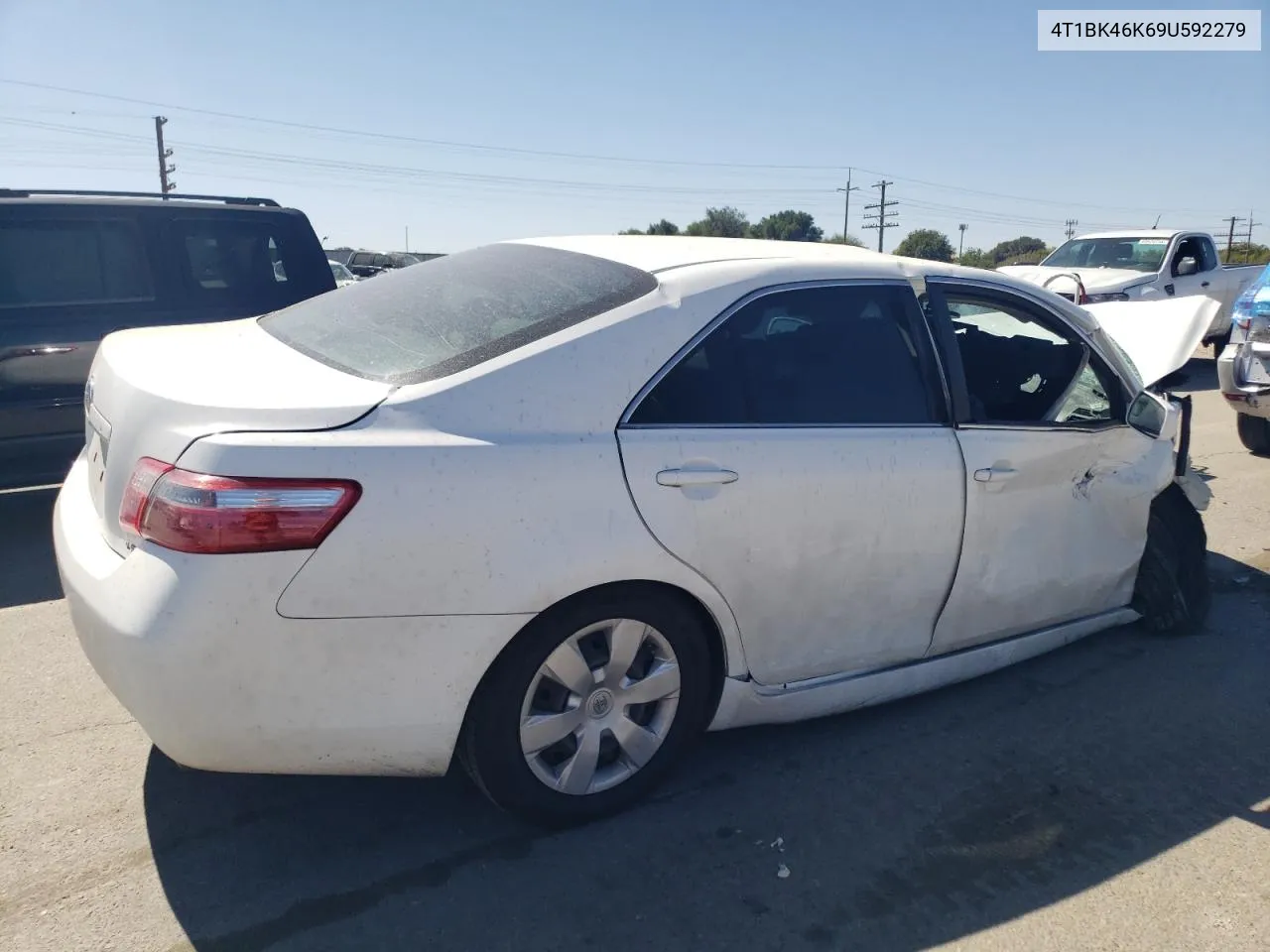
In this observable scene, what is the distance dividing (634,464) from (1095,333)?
2.24m

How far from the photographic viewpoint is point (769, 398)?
117 inches

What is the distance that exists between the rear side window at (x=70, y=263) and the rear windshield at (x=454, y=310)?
246 centimetres

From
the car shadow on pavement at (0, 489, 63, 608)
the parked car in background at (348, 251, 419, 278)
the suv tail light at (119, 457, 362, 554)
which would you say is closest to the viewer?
the suv tail light at (119, 457, 362, 554)

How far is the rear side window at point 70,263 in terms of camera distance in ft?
17.1

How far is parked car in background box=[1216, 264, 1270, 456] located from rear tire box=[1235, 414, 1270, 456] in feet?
0.82

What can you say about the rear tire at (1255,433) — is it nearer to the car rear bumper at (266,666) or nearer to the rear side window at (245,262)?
the rear side window at (245,262)

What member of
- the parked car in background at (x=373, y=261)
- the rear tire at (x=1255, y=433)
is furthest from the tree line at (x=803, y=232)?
the rear tire at (x=1255, y=433)

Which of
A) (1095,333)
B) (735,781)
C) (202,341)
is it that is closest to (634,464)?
(735,781)

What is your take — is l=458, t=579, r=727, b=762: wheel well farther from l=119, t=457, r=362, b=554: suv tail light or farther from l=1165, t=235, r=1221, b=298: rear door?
l=1165, t=235, r=1221, b=298: rear door

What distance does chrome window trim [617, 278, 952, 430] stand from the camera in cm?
273

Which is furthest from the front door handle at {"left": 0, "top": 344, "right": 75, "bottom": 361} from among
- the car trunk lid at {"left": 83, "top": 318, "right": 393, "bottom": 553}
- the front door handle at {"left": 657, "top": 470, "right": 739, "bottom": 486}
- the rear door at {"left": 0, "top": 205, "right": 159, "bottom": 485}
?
the front door handle at {"left": 657, "top": 470, "right": 739, "bottom": 486}

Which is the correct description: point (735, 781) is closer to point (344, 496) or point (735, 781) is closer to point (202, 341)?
point (344, 496)

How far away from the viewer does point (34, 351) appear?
518cm

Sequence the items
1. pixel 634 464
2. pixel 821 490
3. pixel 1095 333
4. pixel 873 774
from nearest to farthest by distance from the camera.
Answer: pixel 634 464 < pixel 821 490 < pixel 873 774 < pixel 1095 333
